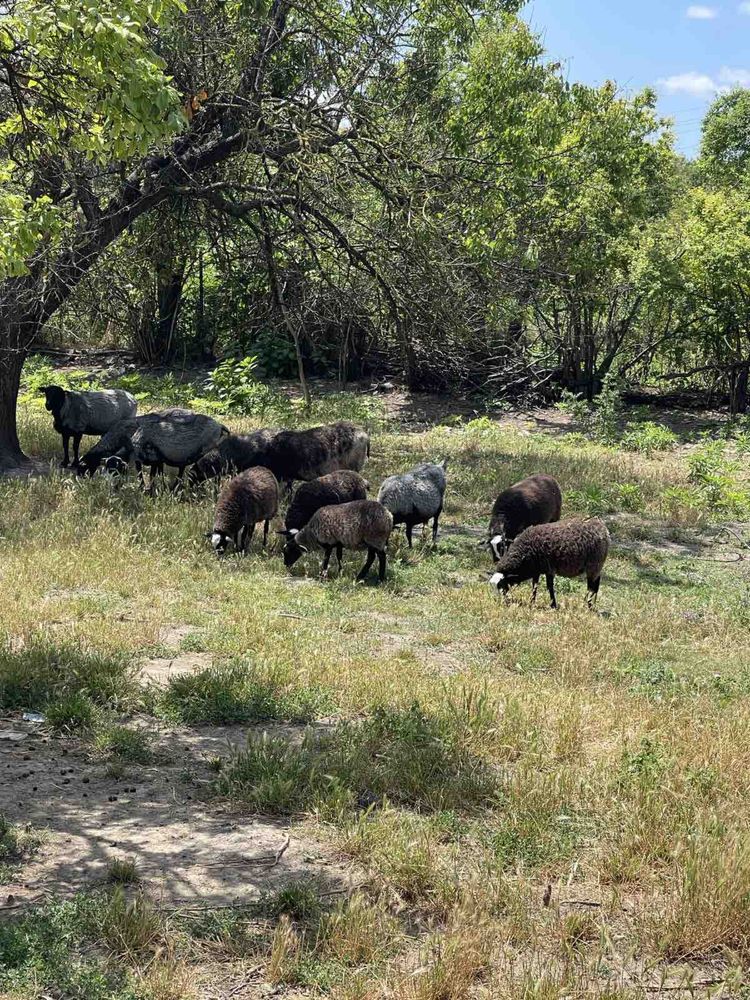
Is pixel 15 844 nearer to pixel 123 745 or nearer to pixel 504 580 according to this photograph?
pixel 123 745

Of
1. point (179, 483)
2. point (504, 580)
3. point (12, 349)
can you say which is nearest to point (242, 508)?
point (179, 483)

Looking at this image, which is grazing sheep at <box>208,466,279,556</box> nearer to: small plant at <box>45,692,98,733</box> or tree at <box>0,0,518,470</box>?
tree at <box>0,0,518,470</box>

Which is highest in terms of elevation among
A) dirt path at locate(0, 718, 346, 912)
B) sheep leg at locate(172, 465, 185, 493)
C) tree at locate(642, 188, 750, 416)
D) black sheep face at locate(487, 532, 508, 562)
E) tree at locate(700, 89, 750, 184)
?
tree at locate(700, 89, 750, 184)

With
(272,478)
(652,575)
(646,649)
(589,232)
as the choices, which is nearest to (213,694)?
(646,649)

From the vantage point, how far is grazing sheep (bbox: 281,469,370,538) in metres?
12.2

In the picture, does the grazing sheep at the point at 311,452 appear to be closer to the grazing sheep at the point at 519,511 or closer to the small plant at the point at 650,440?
the grazing sheep at the point at 519,511

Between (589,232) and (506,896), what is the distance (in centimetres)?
2003

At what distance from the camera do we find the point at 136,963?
163 inches

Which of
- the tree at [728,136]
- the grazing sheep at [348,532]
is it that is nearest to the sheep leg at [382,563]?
the grazing sheep at [348,532]

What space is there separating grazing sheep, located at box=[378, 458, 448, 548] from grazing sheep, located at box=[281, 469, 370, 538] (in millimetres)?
362

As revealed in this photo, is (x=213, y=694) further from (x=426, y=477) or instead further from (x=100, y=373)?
(x=100, y=373)

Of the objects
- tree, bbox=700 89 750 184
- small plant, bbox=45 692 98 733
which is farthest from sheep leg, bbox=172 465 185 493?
tree, bbox=700 89 750 184

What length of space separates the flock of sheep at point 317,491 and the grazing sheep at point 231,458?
0.01 metres

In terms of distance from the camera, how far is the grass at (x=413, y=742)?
428 cm
